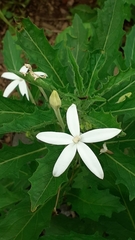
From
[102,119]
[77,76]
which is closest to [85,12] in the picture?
[77,76]

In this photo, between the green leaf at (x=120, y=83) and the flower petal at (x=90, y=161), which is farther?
the green leaf at (x=120, y=83)

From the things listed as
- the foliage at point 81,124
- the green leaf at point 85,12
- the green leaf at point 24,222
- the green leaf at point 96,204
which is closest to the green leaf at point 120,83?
the foliage at point 81,124

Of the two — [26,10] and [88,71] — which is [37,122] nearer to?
[88,71]

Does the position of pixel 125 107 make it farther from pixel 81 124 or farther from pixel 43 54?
pixel 43 54

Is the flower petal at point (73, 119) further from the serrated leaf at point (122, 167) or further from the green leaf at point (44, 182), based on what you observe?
the serrated leaf at point (122, 167)

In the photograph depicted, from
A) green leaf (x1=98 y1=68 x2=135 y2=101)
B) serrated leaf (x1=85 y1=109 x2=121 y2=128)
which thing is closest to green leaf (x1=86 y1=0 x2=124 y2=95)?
green leaf (x1=98 y1=68 x2=135 y2=101)

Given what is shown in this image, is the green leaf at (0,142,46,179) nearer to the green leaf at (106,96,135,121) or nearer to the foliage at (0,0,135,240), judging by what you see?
the foliage at (0,0,135,240)

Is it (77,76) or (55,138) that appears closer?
(55,138)
